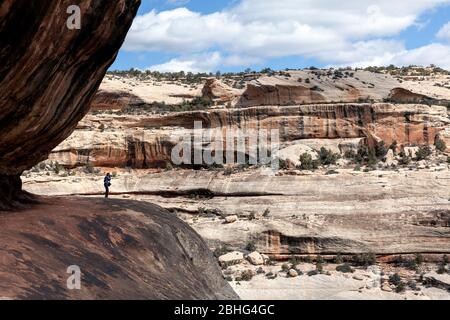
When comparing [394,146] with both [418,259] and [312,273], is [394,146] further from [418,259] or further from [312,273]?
[312,273]

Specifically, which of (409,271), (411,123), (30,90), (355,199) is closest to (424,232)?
(409,271)

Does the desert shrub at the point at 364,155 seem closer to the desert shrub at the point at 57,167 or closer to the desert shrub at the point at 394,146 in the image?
the desert shrub at the point at 394,146

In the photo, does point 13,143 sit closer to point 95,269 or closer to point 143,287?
point 95,269

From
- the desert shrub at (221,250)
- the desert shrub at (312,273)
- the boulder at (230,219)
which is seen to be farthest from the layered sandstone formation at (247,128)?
the desert shrub at (312,273)

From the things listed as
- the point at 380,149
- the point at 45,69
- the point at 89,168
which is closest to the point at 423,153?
the point at 380,149

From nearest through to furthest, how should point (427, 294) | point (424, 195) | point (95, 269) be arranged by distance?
point (95, 269) < point (427, 294) < point (424, 195)
